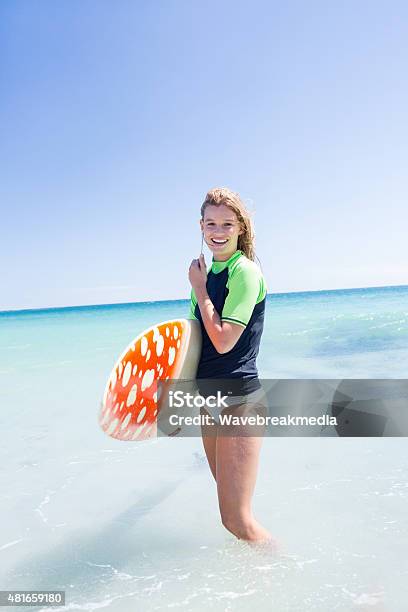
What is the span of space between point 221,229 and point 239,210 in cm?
11

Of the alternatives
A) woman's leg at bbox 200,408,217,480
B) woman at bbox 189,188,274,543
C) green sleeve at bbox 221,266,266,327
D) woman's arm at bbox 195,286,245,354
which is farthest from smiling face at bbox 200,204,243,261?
woman's leg at bbox 200,408,217,480

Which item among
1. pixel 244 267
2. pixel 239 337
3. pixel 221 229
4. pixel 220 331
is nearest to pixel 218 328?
pixel 220 331

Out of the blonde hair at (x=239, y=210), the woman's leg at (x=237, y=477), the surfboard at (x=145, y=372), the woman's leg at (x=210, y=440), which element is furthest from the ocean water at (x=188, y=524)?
the blonde hair at (x=239, y=210)

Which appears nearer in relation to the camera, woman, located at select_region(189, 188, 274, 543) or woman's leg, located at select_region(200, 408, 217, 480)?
woman, located at select_region(189, 188, 274, 543)

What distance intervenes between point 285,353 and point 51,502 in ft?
25.2

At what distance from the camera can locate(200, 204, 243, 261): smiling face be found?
2.10 meters

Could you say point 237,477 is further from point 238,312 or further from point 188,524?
point 188,524

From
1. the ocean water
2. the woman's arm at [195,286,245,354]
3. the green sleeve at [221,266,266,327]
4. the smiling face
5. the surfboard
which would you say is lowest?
the ocean water

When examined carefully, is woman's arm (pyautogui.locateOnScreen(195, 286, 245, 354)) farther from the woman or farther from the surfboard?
the surfboard

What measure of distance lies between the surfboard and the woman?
0.09 metres

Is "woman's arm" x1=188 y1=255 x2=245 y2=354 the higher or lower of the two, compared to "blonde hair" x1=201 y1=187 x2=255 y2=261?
lower

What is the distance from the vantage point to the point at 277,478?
141 inches

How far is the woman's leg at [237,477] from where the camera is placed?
2.04 m

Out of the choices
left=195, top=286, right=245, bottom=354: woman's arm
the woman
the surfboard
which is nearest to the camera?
left=195, top=286, right=245, bottom=354: woman's arm
